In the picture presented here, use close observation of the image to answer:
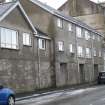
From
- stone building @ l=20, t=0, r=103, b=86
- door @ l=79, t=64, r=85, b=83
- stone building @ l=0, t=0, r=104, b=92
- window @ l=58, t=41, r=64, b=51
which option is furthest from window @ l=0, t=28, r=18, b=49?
door @ l=79, t=64, r=85, b=83

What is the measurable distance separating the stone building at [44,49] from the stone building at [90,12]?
8728 mm

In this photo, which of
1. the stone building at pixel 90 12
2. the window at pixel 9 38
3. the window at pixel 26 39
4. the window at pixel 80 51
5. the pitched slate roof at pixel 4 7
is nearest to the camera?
the window at pixel 9 38

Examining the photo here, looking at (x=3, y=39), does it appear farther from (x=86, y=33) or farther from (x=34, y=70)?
(x=86, y=33)

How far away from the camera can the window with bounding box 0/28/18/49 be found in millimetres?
29766

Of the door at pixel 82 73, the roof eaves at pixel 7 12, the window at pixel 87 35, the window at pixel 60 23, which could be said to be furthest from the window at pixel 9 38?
the window at pixel 87 35

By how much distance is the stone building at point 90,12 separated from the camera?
66.3 meters

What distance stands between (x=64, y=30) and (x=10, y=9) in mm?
14228

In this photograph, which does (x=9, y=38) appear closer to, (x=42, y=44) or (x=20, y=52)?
(x=20, y=52)

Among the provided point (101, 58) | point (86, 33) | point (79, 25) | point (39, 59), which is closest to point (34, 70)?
point (39, 59)

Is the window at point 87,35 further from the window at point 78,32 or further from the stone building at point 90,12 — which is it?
the stone building at point 90,12

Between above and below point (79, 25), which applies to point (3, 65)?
below

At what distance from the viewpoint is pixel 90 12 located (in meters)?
66.8

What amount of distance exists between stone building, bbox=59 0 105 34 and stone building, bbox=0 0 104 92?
873 cm

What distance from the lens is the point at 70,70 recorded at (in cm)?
4466
